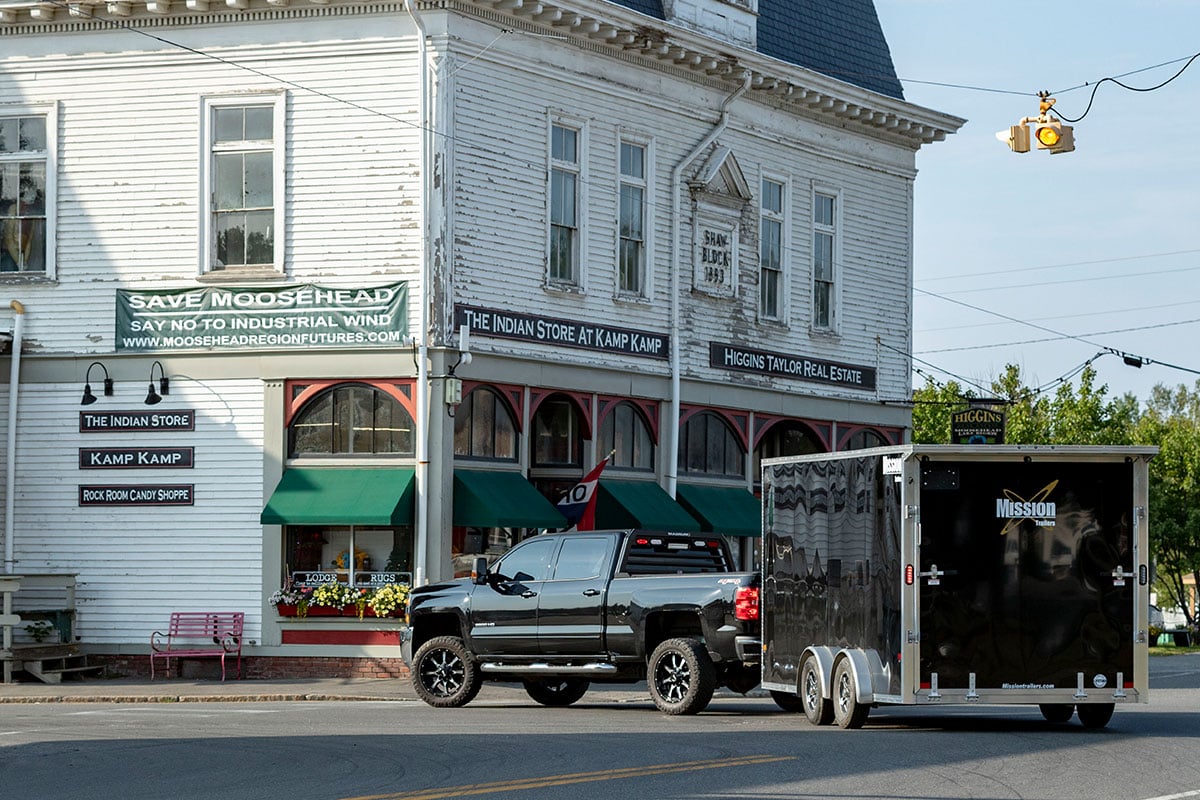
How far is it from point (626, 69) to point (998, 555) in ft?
47.9

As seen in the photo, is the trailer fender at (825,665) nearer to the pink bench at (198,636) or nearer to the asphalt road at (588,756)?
the asphalt road at (588,756)

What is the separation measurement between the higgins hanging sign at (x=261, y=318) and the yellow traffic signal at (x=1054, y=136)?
9054 mm

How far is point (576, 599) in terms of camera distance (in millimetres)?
20156

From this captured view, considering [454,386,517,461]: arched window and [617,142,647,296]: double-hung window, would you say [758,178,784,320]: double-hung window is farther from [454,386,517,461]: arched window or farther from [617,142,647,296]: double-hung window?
[454,386,517,461]: arched window

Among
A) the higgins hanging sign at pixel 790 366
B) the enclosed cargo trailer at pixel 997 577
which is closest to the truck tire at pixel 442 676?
the enclosed cargo trailer at pixel 997 577

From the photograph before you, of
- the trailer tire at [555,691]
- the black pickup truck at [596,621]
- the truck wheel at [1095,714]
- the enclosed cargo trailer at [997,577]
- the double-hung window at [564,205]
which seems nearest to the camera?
the enclosed cargo trailer at [997,577]

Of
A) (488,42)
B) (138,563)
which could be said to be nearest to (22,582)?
(138,563)

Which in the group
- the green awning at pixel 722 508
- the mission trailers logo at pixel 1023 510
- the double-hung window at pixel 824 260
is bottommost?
the green awning at pixel 722 508

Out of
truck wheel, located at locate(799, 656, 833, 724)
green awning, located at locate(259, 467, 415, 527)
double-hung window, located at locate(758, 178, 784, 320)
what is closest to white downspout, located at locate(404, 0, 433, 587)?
green awning, located at locate(259, 467, 415, 527)

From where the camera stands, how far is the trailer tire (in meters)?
21.8

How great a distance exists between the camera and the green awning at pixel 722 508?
99.8 ft

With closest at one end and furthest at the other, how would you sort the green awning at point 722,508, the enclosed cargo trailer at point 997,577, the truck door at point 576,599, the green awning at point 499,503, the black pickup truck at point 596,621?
the enclosed cargo trailer at point 997,577 < the black pickup truck at point 596,621 < the truck door at point 576,599 < the green awning at point 499,503 < the green awning at point 722,508

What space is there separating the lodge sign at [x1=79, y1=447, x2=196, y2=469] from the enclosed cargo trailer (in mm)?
12756

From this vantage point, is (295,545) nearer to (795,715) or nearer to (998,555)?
(795,715)
